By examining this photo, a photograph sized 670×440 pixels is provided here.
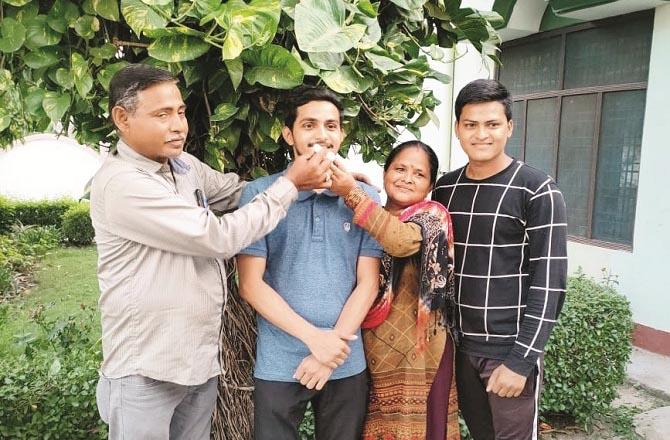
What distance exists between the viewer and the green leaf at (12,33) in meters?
1.74

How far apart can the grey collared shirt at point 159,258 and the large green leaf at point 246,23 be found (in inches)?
16.5

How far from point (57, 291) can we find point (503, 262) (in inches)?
266

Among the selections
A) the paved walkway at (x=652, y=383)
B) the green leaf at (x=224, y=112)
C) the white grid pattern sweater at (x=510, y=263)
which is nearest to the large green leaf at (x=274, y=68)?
the green leaf at (x=224, y=112)

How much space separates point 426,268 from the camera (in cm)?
188

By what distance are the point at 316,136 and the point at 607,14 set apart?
437 cm

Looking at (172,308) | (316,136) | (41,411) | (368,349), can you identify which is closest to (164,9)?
(316,136)

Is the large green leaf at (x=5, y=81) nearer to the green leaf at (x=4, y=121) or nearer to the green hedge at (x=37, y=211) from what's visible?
the green leaf at (x=4, y=121)

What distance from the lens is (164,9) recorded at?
1.59m

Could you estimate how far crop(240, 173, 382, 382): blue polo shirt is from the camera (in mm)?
1819

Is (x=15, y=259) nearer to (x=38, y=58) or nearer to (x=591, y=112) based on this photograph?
(x=38, y=58)

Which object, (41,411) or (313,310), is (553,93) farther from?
(41,411)

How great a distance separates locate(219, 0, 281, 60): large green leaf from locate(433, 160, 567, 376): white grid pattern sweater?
0.98 meters

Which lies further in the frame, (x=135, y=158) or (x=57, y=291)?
(x=57, y=291)

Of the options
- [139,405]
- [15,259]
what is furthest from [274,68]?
[15,259]
